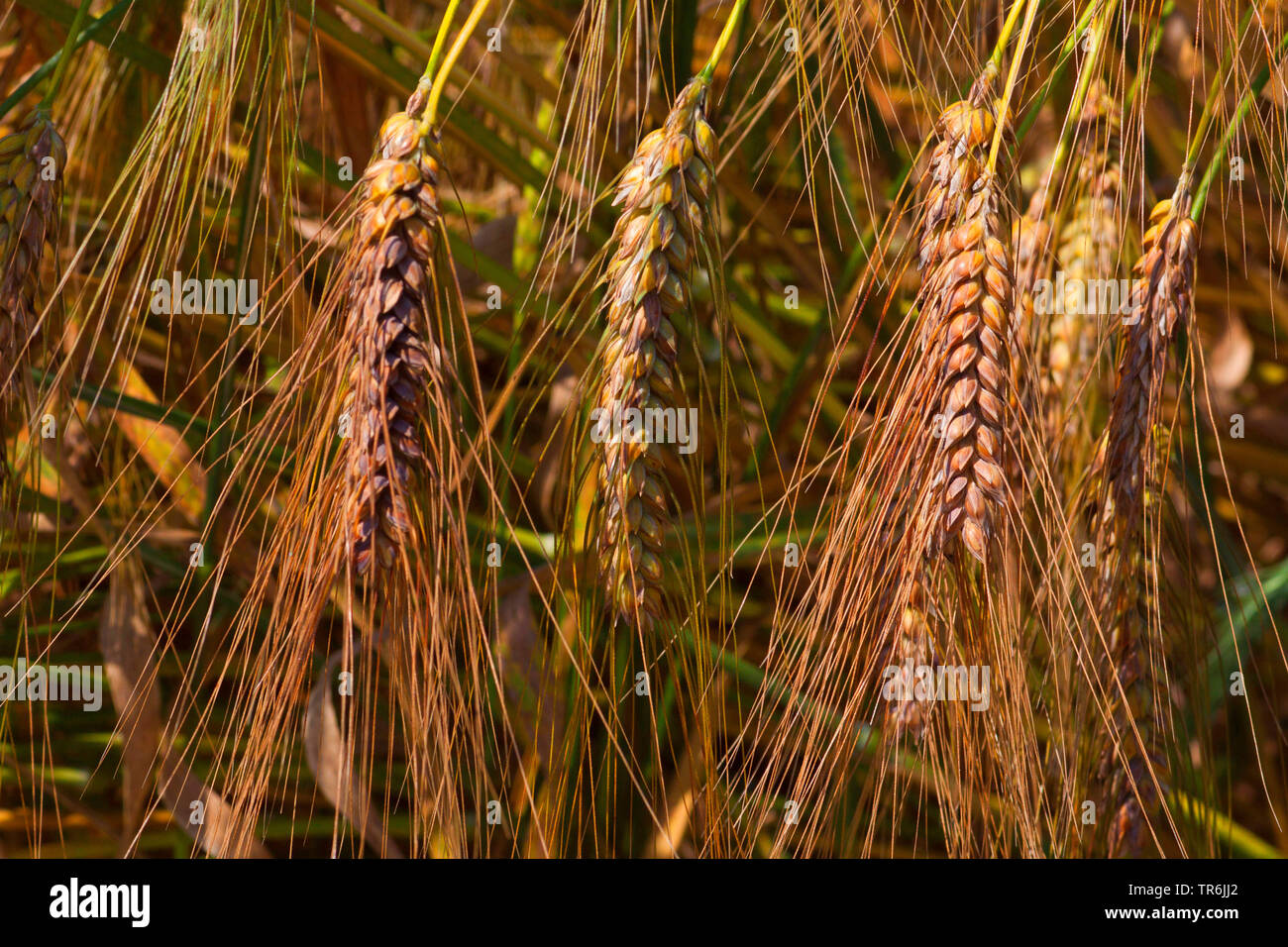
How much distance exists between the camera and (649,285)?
424 millimetres

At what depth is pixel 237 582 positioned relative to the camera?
81cm

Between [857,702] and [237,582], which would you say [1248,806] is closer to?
[857,702]

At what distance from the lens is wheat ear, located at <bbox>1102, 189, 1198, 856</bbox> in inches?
18.6

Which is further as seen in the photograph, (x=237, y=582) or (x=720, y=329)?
(x=237, y=582)

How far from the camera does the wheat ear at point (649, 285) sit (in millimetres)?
424

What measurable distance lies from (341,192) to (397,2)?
21 centimetres

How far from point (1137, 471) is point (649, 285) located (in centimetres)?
27

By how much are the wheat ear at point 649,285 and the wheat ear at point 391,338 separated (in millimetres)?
79

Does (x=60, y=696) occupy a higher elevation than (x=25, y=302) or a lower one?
lower

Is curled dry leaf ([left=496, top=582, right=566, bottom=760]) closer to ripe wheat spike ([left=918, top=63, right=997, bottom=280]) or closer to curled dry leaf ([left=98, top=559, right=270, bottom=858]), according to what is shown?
curled dry leaf ([left=98, top=559, right=270, bottom=858])

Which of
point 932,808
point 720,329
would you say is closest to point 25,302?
point 720,329

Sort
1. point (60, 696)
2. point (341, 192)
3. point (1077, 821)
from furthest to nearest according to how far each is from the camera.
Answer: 1. point (341, 192)
2. point (60, 696)
3. point (1077, 821)

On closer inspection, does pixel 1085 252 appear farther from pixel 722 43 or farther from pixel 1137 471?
pixel 722 43

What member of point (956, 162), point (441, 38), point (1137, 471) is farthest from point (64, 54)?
point (1137, 471)
